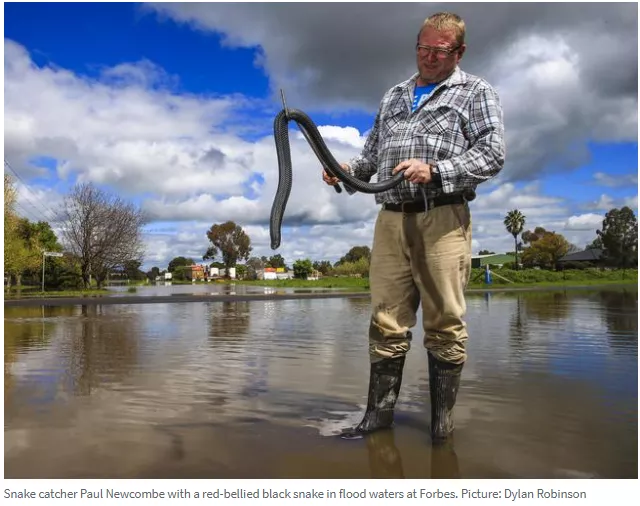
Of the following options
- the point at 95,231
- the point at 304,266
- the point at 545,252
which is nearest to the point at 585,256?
the point at 545,252

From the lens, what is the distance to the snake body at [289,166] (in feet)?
10.7

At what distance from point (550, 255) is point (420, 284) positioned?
7515 cm

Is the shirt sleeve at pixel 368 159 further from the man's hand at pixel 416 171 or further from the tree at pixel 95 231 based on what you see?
the tree at pixel 95 231

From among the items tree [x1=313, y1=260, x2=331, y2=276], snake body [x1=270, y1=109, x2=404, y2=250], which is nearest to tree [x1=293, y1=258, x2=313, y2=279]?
tree [x1=313, y1=260, x2=331, y2=276]

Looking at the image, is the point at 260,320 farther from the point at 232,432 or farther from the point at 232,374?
the point at 232,432

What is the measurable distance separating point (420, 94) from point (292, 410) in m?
2.17

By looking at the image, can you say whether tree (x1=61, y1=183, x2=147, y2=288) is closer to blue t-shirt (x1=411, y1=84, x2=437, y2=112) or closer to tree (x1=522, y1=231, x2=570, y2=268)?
blue t-shirt (x1=411, y1=84, x2=437, y2=112)

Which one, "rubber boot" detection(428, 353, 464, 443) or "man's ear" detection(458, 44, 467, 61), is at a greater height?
"man's ear" detection(458, 44, 467, 61)

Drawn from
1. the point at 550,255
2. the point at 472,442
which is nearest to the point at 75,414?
the point at 472,442

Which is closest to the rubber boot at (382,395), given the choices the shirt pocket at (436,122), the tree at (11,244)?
the shirt pocket at (436,122)

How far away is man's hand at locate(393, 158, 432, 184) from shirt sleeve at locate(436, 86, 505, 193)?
3.3 inches

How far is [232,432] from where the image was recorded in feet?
10.7

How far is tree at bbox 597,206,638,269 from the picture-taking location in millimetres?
66500

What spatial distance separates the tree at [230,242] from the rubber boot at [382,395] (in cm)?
7933
